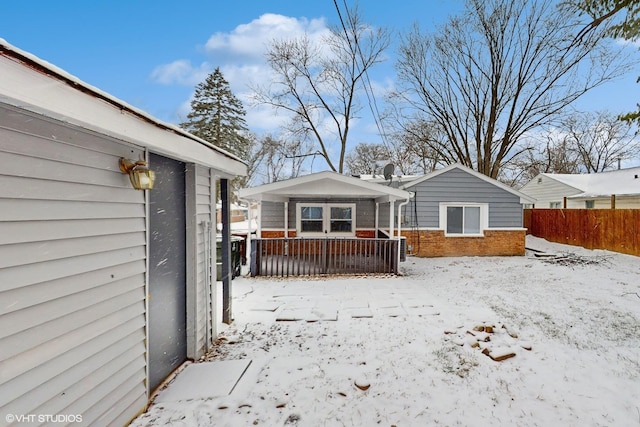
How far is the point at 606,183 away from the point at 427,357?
20.7 m

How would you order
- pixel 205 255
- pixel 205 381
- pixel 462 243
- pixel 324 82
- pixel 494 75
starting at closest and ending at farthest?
pixel 205 381 → pixel 205 255 → pixel 462 243 → pixel 494 75 → pixel 324 82

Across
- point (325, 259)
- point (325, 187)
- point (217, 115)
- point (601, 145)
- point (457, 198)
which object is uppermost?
point (217, 115)

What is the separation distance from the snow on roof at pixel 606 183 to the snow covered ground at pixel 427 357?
12.1 m

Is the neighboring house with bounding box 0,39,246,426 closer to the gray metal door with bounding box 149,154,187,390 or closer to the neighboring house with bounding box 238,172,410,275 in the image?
the gray metal door with bounding box 149,154,187,390

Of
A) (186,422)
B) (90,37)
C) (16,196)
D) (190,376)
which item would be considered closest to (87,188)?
(16,196)

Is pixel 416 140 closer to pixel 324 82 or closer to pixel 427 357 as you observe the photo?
pixel 324 82

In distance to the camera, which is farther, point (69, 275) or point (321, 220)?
point (321, 220)

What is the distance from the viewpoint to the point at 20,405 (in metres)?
1.65

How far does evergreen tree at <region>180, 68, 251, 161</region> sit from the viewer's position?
24.6 meters

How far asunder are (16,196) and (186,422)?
2.12m

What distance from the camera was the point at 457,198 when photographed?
11.5 m

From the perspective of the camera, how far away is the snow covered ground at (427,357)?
9.00ft

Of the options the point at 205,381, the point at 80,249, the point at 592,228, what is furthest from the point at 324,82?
the point at 80,249

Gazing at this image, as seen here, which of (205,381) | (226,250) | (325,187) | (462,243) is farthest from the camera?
(462,243)
